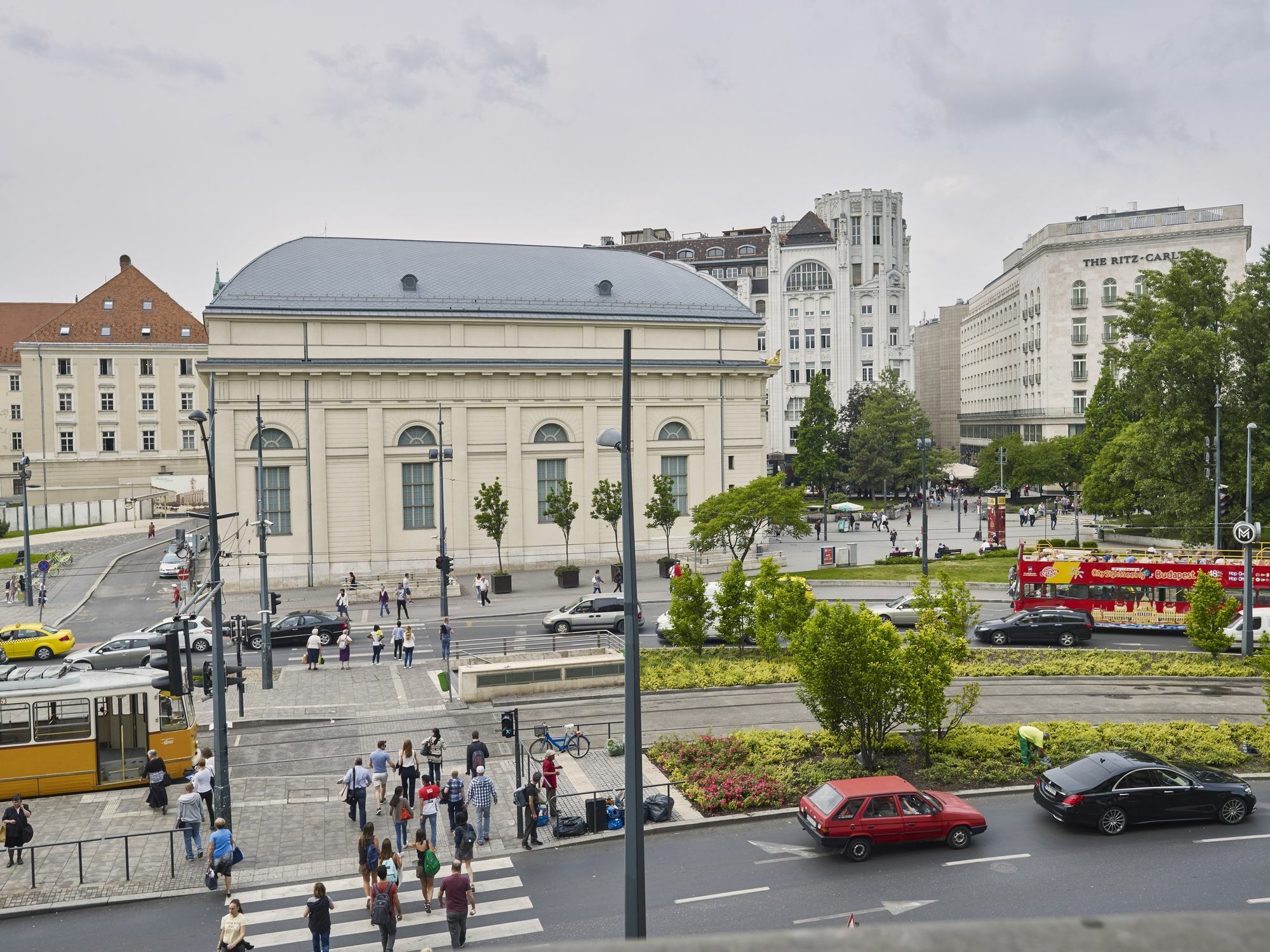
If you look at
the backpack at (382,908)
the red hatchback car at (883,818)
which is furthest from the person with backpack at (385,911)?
the red hatchback car at (883,818)

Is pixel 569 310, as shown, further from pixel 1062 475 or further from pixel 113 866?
pixel 1062 475

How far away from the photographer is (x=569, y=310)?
63.9 m

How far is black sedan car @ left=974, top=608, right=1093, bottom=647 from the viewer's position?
Result: 40156mm

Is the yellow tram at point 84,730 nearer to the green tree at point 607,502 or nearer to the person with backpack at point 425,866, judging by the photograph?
the person with backpack at point 425,866

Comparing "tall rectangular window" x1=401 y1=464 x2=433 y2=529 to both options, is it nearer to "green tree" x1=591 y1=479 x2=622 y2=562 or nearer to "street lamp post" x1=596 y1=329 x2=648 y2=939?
"green tree" x1=591 y1=479 x2=622 y2=562

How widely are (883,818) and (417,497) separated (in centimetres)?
4378

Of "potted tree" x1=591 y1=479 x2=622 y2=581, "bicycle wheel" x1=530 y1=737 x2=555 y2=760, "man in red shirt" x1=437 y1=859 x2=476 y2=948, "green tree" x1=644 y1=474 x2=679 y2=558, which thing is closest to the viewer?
"man in red shirt" x1=437 y1=859 x2=476 y2=948

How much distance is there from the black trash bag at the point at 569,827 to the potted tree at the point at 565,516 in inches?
1357

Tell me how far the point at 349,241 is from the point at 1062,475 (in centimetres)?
6494

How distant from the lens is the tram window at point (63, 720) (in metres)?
24.0

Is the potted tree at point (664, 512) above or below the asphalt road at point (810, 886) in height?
above

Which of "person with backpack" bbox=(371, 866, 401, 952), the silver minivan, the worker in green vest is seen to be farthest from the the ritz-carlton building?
"person with backpack" bbox=(371, 866, 401, 952)

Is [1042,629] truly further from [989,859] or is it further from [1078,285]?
[1078,285]

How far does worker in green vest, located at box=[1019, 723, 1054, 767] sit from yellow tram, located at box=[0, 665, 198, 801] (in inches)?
754
